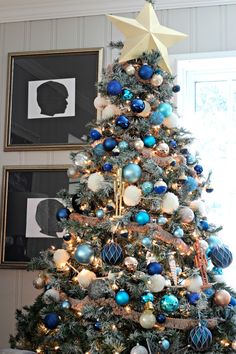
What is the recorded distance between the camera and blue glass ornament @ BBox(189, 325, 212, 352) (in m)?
1.71

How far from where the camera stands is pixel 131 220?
1.86m

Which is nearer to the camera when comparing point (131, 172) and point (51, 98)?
point (131, 172)

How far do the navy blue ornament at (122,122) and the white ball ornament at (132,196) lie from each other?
0.89 ft

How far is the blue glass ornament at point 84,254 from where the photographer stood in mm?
1841

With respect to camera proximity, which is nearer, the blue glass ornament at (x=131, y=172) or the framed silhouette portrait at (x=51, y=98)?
the blue glass ornament at (x=131, y=172)

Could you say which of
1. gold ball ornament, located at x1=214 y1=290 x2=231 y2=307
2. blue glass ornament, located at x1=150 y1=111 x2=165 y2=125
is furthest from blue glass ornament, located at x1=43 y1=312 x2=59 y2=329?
blue glass ornament, located at x1=150 y1=111 x2=165 y2=125

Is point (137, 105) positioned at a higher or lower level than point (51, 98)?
lower

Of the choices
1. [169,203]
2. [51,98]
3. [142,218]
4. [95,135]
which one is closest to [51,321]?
[142,218]

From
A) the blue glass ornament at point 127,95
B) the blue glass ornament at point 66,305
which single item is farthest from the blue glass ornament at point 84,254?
the blue glass ornament at point 127,95

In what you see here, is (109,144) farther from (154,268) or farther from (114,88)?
(154,268)

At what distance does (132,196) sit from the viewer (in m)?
1.83

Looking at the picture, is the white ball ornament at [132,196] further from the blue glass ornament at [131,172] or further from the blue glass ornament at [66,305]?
the blue glass ornament at [66,305]

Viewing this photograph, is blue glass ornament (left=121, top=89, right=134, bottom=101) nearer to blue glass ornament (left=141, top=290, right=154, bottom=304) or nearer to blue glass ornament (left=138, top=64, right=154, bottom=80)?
blue glass ornament (left=138, top=64, right=154, bottom=80)

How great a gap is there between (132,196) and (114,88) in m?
0.46
